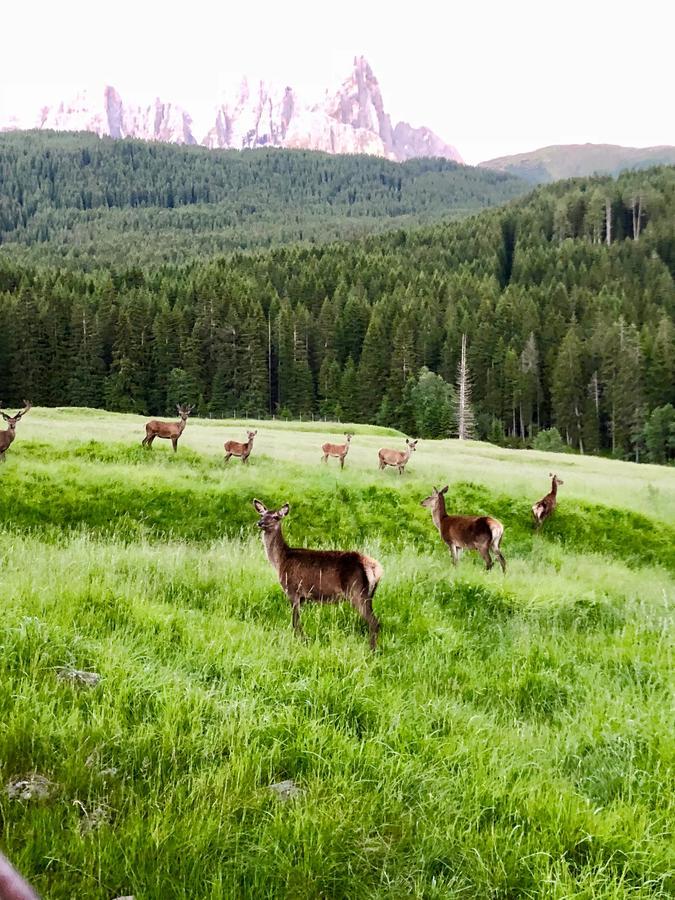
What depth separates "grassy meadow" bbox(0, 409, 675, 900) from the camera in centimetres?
317

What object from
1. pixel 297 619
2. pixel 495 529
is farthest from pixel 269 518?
pixel 495 529

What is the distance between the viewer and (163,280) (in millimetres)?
116125

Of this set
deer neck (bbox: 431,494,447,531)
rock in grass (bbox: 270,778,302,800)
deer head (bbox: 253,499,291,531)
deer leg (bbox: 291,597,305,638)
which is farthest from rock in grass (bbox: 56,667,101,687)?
deer neck (bbox: 431,494,447,531)

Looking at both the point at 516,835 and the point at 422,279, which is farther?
the point at 422,279

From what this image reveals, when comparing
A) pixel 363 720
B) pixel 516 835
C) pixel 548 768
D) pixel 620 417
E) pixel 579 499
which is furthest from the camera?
pixel 620 417

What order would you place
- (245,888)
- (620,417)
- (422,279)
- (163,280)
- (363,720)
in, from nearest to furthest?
(245,888)
(363,720)
(620,417)
(163,280)
(422,279)

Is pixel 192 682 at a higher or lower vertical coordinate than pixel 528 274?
lower

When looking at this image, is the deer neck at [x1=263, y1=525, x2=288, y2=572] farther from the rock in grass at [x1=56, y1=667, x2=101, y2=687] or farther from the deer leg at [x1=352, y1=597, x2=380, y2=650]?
the rock in grass at [x1=56, y1=667, x2=101, y2=687]

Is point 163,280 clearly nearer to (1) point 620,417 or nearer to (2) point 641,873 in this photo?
(1) point 620,417

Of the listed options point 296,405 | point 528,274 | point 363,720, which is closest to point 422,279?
point 528,274

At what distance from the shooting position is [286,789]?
376 centimetres

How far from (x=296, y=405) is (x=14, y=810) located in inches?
3712

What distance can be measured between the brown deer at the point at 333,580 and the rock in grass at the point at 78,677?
242cm

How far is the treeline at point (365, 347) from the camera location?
84.2 metres
